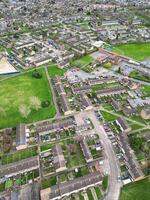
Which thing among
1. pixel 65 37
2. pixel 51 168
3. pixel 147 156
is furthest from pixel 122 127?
pixel 65 37

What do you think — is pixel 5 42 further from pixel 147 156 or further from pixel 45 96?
pixel 147 156

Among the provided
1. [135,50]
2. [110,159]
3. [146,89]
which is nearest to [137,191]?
[110,159]

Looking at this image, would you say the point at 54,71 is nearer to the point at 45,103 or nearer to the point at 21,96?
the point at 21,96

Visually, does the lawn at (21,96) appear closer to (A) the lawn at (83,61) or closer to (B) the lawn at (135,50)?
(A) the lawn at (83,61)

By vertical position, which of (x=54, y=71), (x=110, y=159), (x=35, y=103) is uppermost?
(x=54, y=71)

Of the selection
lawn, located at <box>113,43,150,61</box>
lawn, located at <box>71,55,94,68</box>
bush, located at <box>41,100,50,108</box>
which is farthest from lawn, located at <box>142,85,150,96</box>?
bush, located at <box>41,100,50,108</box>
